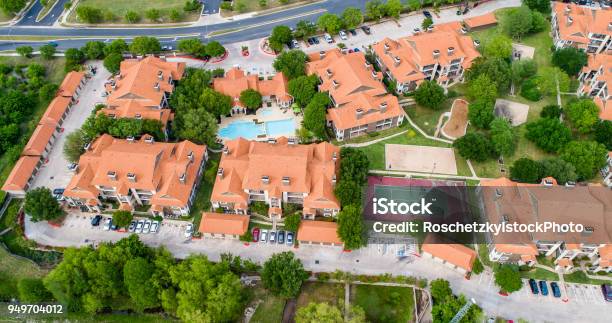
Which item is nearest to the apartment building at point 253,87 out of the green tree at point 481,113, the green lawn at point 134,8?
the green lawn at point 134,8

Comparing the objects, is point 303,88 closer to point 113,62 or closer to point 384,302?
point 113,62

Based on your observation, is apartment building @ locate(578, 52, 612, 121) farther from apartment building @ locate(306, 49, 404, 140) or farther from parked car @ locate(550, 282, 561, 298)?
apartment building @ locate(306, 49, 404, 140)

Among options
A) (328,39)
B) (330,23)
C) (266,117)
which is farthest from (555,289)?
(330,23)

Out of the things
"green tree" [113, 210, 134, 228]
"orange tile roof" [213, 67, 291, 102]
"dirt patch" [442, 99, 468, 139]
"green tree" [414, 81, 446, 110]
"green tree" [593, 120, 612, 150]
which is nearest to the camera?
"green tree" [113, 210, 134, 228]

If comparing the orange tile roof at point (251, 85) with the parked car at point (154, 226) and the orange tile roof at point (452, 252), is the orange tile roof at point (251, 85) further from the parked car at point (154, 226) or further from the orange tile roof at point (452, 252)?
the orange tile roof at point (452, 252)

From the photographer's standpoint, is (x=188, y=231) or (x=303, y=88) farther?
(x=303, y=88)

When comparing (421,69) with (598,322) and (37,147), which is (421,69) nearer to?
(598,322)

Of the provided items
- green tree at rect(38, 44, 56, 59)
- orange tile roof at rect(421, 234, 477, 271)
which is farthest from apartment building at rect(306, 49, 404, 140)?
green tree at rect(38, 44, 56, 59)
